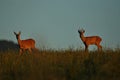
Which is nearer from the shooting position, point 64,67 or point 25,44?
point 64,67

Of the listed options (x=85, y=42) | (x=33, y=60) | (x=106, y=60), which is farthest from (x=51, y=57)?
(x=85, y=42)

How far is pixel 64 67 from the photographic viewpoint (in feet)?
58.4

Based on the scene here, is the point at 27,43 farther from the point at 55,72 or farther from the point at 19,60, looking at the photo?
the point at 55,72

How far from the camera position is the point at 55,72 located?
1688 centimetres

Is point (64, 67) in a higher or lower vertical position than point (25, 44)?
lower

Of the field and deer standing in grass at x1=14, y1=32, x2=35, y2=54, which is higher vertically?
deer standing in grass at x1=14, y1=32, x2=35, y2=54

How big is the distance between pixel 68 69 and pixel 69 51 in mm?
4687

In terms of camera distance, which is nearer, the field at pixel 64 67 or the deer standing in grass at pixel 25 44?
the field at pixel 64 67

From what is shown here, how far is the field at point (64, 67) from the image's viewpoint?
16344 mm

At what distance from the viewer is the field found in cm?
1634

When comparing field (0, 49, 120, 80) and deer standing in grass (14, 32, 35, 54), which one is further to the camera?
deer standing in grass (14, 32, 35, 54)

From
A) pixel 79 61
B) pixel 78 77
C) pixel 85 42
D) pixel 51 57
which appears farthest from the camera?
pixel 85 42

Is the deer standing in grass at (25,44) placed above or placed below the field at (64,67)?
above

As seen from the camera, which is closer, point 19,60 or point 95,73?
point 95,73
